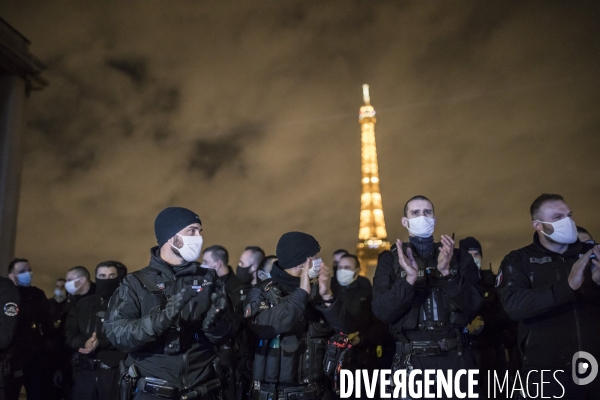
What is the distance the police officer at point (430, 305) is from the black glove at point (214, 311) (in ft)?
5.78

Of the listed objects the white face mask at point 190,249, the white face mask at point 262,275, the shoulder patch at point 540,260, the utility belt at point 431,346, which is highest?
the white face mask at point 262,275

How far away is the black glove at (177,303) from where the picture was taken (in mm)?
3584

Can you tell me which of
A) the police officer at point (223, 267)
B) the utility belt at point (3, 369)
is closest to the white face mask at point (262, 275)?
the police officer at point (223, 267)

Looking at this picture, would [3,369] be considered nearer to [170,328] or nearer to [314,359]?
[170,328]

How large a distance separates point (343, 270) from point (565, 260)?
406 centimetres

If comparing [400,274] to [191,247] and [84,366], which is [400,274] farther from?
[84,366]

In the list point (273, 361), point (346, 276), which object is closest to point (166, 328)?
point (273, 361)

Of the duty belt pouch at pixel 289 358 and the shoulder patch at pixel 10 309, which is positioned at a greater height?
the shoulder patch at pixel 10 309

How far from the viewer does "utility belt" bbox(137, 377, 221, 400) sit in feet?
12.4

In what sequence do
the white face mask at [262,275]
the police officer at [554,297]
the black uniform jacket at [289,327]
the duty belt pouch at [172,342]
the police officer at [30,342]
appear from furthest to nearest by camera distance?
the white face mask at [262,275], the police officer at [30,342], the black uniform jacket at [289,327], the police officer at [554,297], the duty belt pouch at [172,342]

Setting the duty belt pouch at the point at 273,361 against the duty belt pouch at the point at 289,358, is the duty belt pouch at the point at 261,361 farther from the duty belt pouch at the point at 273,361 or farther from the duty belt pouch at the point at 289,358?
the duty belt pouch at the point at 289,358

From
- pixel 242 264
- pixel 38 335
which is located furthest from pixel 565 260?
pixel 38 335

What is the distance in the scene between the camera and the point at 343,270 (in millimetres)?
8281

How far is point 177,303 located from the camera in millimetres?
3604
